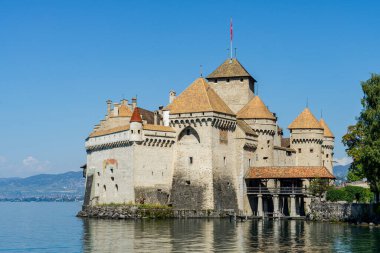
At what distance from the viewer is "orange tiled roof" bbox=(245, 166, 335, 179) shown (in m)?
80.1

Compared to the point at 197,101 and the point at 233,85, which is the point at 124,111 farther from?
the point at 233,85

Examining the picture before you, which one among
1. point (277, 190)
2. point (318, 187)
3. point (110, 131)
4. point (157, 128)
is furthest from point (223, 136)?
point (110, 131)

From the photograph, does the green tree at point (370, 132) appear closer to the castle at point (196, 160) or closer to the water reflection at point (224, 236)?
the water reflection at point (224, 236)

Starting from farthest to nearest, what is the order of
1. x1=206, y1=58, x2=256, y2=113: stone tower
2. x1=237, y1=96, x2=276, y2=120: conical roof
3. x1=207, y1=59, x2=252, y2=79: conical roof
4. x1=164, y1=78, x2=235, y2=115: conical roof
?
1. x1=207, y1=59, x2=252, y2=79: conical roof
2. x1=206, y1=58, x2=256, y2=113: stone tower
3. x1=237, y1=96, x2=276, y2=120: conical roof
4. x1=164, y1=78, x2=235, y2=115: conical roof

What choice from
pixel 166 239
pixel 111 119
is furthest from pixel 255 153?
pixel 166 239

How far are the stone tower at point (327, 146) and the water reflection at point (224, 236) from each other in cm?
3106

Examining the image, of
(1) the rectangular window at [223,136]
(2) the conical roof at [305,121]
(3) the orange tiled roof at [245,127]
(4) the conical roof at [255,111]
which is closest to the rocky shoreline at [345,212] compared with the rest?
(1) the rectangular window at [223,136]

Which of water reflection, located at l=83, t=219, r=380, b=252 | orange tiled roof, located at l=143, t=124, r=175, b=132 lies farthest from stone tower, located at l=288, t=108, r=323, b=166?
water reflection, located at l=83, t=219, r=380, b=252

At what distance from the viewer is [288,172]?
82250mm

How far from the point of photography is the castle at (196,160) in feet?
263

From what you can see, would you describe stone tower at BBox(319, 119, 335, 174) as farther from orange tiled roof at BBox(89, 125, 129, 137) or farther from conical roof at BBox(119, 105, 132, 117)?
orange tiled roof at BBox(89, 125, 129, 137)

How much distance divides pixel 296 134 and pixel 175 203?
893 inches

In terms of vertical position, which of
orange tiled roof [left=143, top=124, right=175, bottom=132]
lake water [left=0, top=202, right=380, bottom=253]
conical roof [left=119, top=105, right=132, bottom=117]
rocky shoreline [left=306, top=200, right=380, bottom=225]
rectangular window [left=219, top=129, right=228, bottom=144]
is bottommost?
lake water [left=0, top=202, right=380, bottom=253]

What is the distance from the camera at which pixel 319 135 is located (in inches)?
3784
